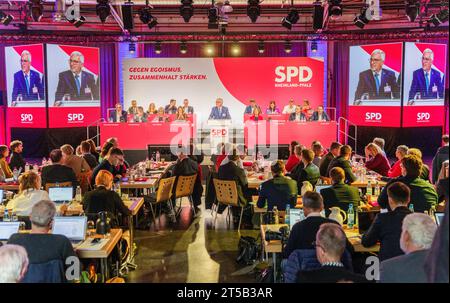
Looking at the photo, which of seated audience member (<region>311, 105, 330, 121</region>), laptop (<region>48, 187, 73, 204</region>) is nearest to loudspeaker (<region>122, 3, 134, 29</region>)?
seated audience member (<region>311, 105, 330, 121</region>)

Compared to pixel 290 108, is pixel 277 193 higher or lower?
lower

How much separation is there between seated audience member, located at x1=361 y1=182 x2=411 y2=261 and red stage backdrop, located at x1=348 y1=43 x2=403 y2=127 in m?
10.9

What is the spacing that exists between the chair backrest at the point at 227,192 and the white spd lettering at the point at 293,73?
935 cm

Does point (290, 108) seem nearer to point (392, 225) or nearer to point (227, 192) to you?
point (227, 192)

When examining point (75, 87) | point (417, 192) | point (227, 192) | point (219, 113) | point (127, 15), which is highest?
point (127, 15)

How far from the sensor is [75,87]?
14750mm

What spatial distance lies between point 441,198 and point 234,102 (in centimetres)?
1076

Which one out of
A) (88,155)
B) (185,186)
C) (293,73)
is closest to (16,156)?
(88,155)

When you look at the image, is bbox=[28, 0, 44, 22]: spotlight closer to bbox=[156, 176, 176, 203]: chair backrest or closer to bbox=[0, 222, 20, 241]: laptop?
bbox=[156, 176, 176, 203]: chair backrest

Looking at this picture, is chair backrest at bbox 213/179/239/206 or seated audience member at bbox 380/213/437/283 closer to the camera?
seated audience member at bbox 380/213/437/283

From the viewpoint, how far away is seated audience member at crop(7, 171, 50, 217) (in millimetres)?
5301

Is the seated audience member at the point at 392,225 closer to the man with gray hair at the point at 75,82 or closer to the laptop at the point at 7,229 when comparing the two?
the laptop at the point at 7,229

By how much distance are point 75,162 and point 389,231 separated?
5701mm

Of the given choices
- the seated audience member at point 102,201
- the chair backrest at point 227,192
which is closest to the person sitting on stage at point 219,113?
the chair backrest at point 227,192
